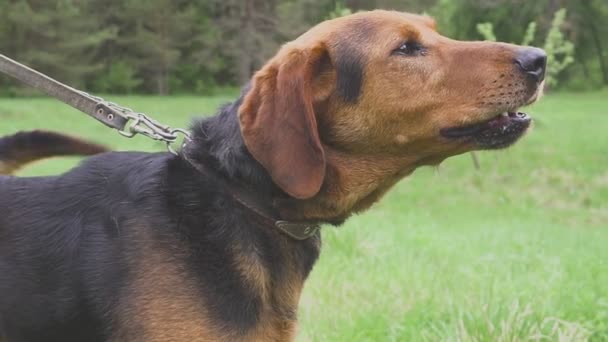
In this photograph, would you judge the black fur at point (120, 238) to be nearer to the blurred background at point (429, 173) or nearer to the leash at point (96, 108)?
the leash at point (96, 108)

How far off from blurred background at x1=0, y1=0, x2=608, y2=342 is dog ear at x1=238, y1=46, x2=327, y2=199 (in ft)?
1.82

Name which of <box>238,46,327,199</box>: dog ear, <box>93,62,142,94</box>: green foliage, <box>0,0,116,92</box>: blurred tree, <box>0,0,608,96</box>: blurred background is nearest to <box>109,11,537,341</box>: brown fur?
<box>238,46,327,199</box>: dog ear

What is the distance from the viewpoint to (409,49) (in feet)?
10.7

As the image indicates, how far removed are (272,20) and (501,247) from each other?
128 ft

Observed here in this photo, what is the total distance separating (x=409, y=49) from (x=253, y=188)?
0.99 m

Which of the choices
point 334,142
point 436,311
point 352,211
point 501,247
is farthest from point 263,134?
point 501,247

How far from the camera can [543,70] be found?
125 inches

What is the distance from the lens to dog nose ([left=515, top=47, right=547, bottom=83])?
310cm

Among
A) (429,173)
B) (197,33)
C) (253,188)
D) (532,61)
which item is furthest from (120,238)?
(197,33)

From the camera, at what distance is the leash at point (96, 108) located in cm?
341

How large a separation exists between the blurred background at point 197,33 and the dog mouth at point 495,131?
123 feet

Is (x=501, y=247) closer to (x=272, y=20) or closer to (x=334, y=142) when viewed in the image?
(x=334, y=142)

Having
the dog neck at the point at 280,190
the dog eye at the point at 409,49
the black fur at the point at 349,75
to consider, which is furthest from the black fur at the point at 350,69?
the dog neck at the point at 280,190

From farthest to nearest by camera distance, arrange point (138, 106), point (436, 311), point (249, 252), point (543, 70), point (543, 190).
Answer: point (138, 106) → point (543, 190) → point (436, 311) → point (543, 70) → point (249, 252)
